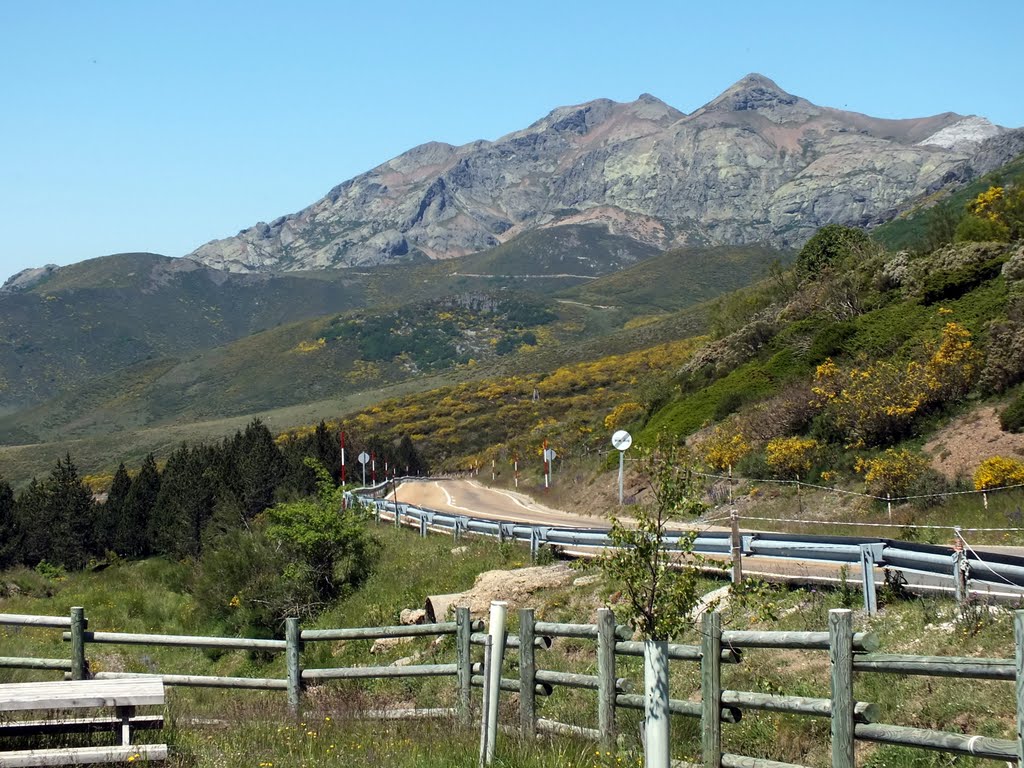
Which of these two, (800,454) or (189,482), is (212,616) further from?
(189,482)

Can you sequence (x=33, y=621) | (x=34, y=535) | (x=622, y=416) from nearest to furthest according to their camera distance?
(x=33, y=621)
(x=622, y=416)
(x=34, y=535)

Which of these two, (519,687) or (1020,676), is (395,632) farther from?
(1020,676)

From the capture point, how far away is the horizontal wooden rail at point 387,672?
10289 mm

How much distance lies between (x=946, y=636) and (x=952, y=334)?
70.8 feet

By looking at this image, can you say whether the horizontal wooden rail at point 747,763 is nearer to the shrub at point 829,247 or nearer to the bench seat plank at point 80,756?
the bench seat plank at point 80,756

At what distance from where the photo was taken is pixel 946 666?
6.19 meters

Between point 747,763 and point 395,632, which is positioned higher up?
point 395,632

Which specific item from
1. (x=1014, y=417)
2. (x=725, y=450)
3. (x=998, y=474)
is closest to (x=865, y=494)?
(x=998, y=474)

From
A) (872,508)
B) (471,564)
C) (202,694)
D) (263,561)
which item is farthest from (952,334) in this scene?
(202,694)

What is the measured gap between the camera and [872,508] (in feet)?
80.5

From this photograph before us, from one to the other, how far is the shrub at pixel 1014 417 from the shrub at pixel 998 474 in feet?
8.06

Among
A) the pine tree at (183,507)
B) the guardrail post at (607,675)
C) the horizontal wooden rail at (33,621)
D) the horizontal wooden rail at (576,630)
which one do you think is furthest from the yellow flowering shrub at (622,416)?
the guardrail post at (607,675)

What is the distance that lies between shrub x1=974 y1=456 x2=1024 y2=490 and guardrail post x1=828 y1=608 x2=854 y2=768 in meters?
17.3

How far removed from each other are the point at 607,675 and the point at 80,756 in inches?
153
